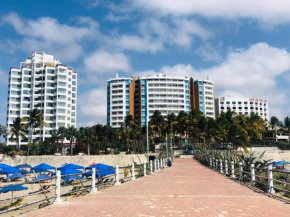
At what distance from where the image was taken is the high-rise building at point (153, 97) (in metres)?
117

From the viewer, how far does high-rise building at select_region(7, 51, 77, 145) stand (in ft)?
350

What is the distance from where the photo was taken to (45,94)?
4237 inches

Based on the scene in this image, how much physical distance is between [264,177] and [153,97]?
104 meters

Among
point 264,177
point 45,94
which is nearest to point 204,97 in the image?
point 45,94

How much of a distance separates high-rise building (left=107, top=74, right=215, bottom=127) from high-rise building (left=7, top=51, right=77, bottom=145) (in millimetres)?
16489

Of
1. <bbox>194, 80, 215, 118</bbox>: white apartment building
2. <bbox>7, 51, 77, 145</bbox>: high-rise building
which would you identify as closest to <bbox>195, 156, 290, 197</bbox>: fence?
<bbox>7, 51, 77, 145</bbox>: high-rise building

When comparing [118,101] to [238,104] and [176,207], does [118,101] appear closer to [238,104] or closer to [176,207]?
[238,104]

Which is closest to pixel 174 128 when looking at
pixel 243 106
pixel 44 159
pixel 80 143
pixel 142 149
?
pixel 142 149

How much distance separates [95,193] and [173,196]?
3.36 m

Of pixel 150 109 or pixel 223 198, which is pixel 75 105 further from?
pixel 223 198

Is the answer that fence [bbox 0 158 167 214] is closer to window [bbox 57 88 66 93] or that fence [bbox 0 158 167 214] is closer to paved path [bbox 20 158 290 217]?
paved path [bbox 20 158 290 217]

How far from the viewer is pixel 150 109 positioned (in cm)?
11625

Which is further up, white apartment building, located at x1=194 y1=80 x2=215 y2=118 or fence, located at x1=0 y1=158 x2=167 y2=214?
white apartment building, located at x1=194 y1=80 x2=215 y2=118

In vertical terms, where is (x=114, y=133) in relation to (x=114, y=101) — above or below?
below
